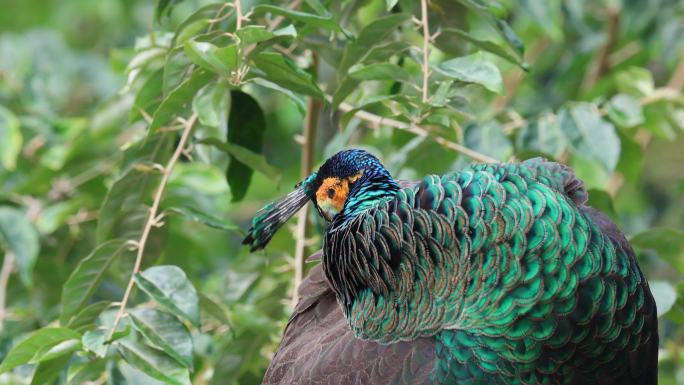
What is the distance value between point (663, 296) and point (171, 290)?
2.76 ft

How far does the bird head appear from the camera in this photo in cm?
172

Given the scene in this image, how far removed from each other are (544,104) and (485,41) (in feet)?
5.23

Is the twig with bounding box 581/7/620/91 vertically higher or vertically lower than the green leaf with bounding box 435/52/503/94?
lower

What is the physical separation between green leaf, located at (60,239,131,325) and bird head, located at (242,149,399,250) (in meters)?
0.23

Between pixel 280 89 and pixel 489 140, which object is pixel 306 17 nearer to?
pixel 280 89

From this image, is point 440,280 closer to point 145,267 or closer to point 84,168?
point 145,267

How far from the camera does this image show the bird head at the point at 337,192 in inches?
67.6

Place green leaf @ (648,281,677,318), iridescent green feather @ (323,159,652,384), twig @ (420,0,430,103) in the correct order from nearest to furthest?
A: iridescent green feather @ (323,159,652,384) < twig @ (420,0,430,103) < green leaf @ (648,281,677,318)

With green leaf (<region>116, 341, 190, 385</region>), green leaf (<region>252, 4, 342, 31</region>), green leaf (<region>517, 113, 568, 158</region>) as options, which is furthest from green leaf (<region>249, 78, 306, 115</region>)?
green leaf (<region>517, 113, 568, 158</region>)

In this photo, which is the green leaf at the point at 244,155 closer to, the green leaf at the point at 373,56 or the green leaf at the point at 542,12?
the green leaf at the point at 373,56

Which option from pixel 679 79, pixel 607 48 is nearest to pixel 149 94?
pixel 607 48

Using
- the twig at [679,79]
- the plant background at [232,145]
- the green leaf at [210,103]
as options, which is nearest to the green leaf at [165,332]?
the plant background at [232,145]

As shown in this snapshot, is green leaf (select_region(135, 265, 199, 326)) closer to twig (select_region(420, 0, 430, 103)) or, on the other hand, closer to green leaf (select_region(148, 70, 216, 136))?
green leaf (select_region(148, 70, 216, 136))

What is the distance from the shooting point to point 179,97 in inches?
68.5
